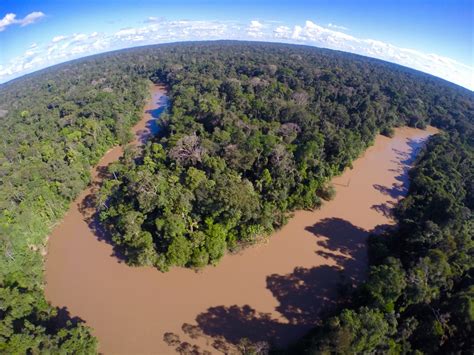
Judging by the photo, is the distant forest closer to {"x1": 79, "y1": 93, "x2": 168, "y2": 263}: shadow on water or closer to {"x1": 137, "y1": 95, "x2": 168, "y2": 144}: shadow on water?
{"x1": 79, "y1": 93, "x2": 168, "y2": 263}: shadow on water

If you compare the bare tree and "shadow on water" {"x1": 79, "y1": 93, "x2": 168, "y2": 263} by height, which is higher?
the bare tree

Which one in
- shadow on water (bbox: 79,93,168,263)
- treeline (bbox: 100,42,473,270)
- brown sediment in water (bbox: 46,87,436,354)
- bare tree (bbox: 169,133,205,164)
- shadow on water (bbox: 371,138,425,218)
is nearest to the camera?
brown sediment in water (bbox: 46,87,436,354)

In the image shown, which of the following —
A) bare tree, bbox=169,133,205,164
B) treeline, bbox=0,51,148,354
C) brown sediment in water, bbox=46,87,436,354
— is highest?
bare tree, bbox=169,133,205,164

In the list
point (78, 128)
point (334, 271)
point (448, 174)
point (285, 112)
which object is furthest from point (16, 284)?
point (448, 174)

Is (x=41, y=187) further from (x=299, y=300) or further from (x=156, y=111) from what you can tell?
(x=156, y=111)

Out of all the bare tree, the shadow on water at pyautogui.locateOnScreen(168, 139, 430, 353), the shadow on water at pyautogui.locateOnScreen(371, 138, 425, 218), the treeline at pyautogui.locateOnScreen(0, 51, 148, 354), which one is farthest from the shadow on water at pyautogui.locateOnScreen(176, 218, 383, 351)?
the bare tree

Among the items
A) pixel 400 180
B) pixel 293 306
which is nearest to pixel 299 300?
pixel 293 306

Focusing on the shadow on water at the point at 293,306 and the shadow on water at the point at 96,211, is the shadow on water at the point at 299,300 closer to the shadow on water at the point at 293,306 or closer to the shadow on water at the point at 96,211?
the shadow on water at the point at 293,306

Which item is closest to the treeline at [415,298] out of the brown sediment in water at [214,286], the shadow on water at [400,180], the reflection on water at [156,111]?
the brown sediment in water at [214,286]
